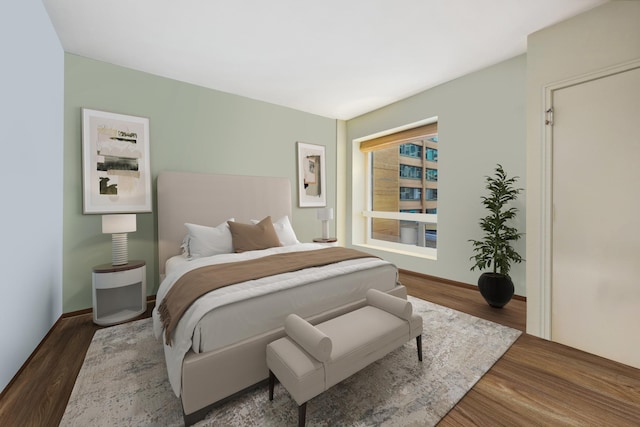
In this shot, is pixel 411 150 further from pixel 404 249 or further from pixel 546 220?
pixel 546 220

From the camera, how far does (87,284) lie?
282 cm

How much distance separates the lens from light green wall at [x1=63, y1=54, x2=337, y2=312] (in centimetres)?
274

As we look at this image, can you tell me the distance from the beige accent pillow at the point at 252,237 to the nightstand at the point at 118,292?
972 mm

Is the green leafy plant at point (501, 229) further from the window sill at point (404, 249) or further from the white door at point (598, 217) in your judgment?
the window sill at point (404, 249)

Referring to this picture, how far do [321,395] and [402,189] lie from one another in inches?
144

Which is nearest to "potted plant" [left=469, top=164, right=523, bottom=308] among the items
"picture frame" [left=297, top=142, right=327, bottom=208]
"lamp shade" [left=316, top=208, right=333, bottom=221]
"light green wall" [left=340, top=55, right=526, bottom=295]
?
"light green wall" [left=340, top=55, right=526, bottom=295]

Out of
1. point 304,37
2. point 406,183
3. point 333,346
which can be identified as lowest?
point 333,346

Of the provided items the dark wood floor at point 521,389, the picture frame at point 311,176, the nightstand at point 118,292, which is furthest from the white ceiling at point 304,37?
the dark wood floor at point 521,389

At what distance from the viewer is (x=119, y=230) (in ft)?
8.45

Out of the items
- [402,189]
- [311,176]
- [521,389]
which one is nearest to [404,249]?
[402,189]

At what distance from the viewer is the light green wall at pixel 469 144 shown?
2.97 m

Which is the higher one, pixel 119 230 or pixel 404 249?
pixel 119 230

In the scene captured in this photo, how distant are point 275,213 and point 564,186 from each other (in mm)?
3344

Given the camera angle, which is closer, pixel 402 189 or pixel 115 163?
pixel 115 163
